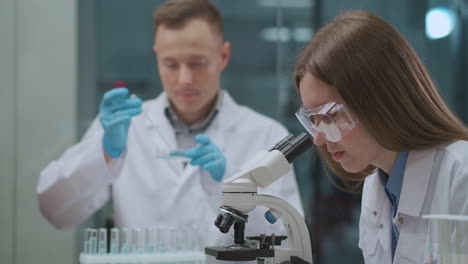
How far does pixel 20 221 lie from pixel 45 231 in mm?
109

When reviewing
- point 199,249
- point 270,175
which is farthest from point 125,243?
point 270,175

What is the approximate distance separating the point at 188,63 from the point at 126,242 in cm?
89

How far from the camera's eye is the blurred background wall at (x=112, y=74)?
2.49 m

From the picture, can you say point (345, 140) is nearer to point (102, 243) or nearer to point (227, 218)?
point (227, 218)

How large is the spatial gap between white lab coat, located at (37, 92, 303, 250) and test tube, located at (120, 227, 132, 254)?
0.43 m

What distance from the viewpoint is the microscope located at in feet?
4.34

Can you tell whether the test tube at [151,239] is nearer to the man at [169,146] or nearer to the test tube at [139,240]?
the test tube at [139,240]

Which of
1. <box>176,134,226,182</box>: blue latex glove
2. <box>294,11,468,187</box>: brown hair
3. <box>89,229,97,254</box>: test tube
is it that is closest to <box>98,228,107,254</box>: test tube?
<box>89,229,97,254</box>: test tube

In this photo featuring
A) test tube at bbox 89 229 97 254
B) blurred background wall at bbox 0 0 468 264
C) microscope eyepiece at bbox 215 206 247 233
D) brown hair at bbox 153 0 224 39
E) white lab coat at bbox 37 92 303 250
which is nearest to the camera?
microscope eyepiece at bbox 215 206 247 233

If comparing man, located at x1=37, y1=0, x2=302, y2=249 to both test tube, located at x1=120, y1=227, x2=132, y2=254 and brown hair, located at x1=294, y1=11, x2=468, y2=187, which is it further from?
brown hair, located at x1=294, y1=11, x2=468, y2=187

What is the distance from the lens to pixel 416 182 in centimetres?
150

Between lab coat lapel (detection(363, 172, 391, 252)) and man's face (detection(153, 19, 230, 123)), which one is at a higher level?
man's face (detection(153, 19, 230, 123))

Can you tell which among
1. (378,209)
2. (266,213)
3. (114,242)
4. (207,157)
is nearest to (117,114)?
(207,157)

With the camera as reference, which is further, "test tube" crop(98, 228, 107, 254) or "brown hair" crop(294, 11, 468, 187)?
"test tube" crop(98, 228, 107, 254)
